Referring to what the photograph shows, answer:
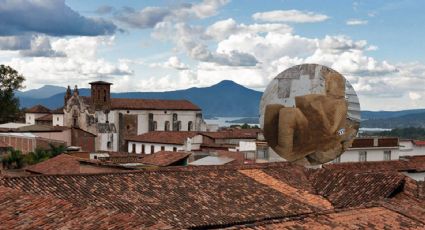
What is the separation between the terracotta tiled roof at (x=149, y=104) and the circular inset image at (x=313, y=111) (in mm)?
60104

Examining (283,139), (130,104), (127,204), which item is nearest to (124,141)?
(130,104)

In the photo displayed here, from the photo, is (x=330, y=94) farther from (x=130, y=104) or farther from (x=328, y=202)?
(x=130, y=104)

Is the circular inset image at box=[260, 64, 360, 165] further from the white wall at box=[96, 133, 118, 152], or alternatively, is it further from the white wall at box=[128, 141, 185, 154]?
the white wall at box=[96, 133, 118, 152]

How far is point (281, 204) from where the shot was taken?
17188 millimetres

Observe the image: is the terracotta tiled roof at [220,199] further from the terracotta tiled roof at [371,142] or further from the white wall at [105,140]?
the white wall at [105,140]

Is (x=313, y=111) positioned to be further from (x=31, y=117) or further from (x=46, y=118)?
(x=31, y=117)

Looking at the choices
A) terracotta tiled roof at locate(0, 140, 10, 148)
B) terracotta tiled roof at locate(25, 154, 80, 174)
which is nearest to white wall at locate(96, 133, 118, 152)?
terracotta tiled roof at locate(0, 140, 10, 148)

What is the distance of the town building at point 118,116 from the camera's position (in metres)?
77.5

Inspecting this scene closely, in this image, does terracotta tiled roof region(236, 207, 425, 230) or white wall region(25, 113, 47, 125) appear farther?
white wall region(25, 113, 47, 125)

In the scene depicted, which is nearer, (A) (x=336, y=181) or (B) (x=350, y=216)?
(B) (x=350, y=216)

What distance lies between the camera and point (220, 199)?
16.8 meters

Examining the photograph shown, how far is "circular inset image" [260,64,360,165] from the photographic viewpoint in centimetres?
2067

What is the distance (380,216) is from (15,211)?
9.10 metres

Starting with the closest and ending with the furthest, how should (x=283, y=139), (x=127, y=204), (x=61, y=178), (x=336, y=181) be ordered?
1. (x=127, y=204)
2. (x=61, y=178)
3. (x=336, y=181)
4. (x=283, y=139)
